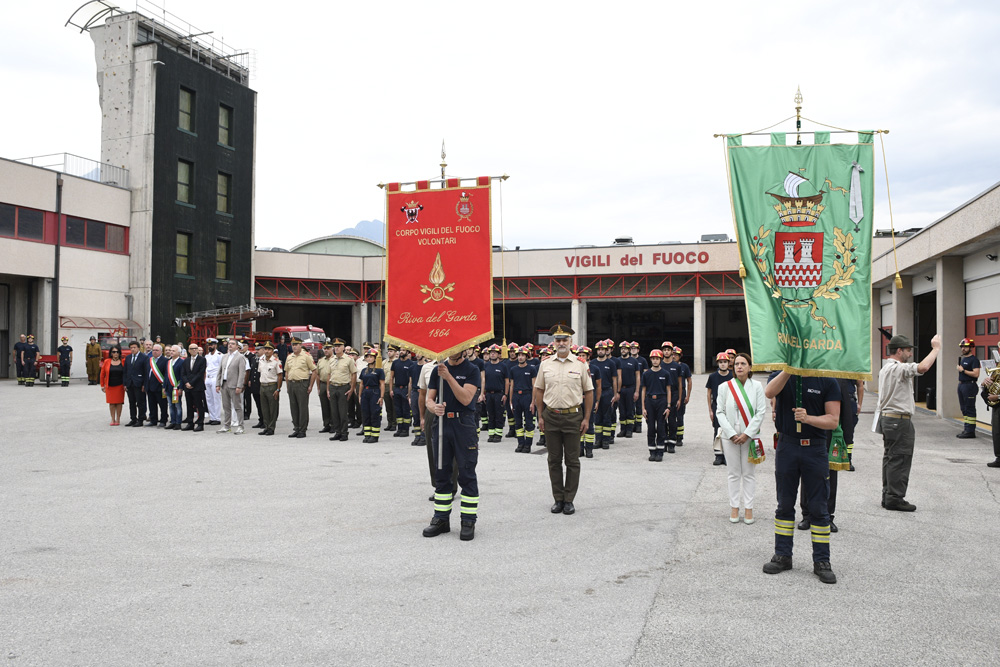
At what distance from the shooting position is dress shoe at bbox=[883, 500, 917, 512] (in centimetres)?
763

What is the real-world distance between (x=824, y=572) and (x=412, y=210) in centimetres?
505

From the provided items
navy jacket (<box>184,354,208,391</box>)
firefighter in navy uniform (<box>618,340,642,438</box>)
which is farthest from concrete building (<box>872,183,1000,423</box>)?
navy jacket (<box>184,354,208,391</box>)

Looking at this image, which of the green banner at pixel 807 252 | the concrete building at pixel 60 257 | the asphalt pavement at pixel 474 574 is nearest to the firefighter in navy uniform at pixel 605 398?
the asphalt pavement at pixel 474 574

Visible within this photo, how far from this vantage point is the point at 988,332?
50.9 feet

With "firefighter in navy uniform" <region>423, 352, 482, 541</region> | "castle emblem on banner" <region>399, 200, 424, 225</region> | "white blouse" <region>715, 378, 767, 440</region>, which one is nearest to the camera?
"firefighter in navy uniform" <region>423, 352, 482, 541</region>

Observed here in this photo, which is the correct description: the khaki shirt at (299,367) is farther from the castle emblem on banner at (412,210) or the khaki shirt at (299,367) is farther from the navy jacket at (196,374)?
the castle emblem on banner at (412,210)

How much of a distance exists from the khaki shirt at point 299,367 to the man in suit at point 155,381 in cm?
317

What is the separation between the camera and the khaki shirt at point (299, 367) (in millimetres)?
14367

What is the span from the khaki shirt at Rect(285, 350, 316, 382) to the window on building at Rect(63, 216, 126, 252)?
22.2 meters

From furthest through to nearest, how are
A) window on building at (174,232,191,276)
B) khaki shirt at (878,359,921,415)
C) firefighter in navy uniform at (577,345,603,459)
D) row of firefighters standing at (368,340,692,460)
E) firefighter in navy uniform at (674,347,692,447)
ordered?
window on building at (174,232,191,276) < firefighter in navy uniform at (674,347,692,447) < row of firefighters standing at (368,340,692,460) < firefighter in navy uniform at (577,345,603,459) < khaki shirt at (878,359,921,415)

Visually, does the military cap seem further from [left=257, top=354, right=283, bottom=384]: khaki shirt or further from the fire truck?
the fire truck

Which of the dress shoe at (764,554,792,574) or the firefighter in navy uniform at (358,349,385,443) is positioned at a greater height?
the firefighter in navy uniform at (358,349,385,443)

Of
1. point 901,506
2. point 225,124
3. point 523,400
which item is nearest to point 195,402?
point 523,400

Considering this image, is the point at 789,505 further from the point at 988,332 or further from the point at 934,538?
the point at 988,332
